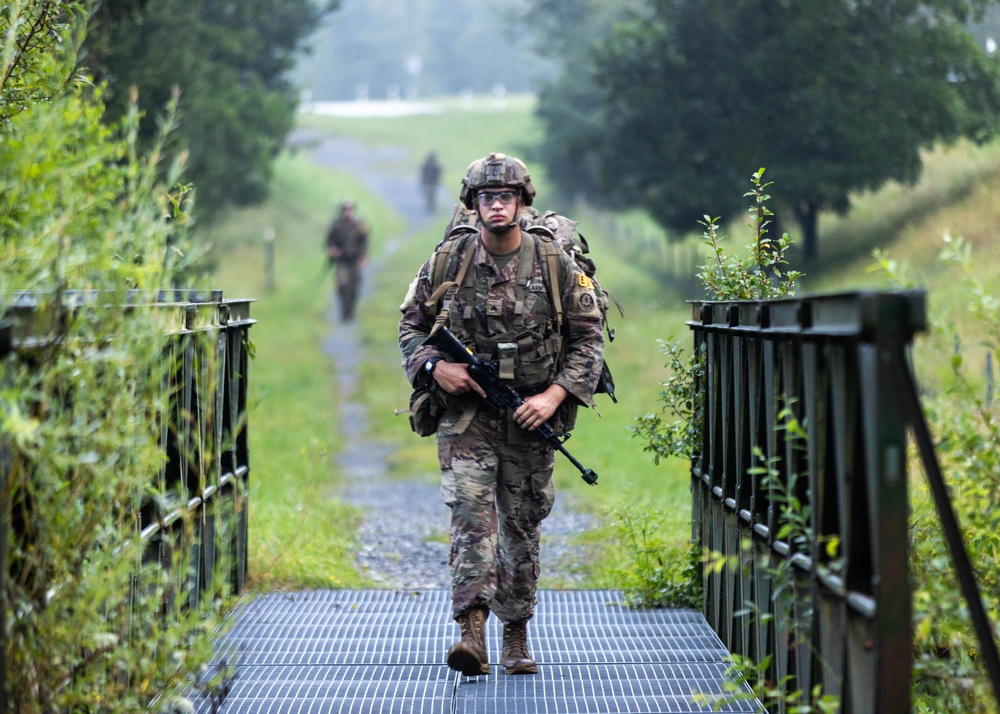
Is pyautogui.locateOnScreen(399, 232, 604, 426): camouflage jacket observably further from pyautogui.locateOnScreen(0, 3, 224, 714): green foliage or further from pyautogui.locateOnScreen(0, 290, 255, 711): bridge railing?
pyautogui.locateOnScreen(0, 3, 224, 714): green foliage

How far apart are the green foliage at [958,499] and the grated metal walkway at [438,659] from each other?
1.06m

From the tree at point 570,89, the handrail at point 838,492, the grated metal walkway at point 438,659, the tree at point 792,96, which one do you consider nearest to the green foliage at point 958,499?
the handrail at point 838,492

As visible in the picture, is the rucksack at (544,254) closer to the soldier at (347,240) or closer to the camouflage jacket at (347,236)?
the soldier at (347,240)

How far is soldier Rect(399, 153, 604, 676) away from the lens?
5.68 meters

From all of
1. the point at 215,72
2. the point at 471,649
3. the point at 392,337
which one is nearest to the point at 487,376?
the point at 471,649

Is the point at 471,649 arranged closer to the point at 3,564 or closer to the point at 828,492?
the point at 828,492

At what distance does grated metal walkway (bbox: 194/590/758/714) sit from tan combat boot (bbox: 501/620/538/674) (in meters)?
0.04

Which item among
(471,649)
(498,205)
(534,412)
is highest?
(498,205)

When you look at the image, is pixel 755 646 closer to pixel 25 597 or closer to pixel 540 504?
pixel 540 504

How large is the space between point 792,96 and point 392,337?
977 centimetres

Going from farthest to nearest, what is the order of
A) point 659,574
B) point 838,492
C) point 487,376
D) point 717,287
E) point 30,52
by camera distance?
1. point 659,574
2. point 717,287
3. point 487,376
4. point 30,52
5. point 838,492

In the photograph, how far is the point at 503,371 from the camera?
5.72 metres

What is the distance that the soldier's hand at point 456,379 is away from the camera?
223 inches

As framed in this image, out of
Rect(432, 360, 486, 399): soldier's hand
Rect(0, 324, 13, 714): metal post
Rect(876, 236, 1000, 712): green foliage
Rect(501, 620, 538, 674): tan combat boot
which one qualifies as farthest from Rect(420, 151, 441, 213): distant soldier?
Rect(0, 324, 13, 714): metal post
